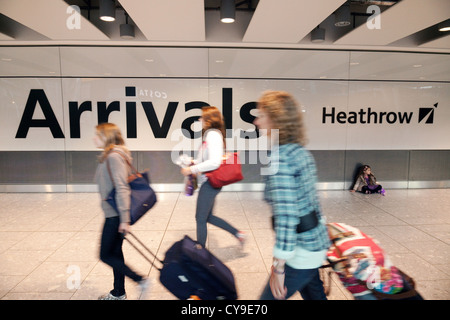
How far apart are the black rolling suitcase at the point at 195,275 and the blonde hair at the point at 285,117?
977mm

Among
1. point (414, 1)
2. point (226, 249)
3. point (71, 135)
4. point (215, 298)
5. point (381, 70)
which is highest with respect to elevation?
point (414, 1)

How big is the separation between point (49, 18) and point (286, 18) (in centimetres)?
→ 407

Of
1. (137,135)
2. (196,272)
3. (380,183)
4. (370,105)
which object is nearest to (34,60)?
(137,135)

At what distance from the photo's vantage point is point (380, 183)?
751 cm

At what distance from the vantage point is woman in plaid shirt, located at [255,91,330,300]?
1.51 metres

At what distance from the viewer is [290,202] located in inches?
59.1

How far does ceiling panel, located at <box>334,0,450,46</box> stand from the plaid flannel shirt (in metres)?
4.37

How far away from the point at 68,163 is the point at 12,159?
1311mm

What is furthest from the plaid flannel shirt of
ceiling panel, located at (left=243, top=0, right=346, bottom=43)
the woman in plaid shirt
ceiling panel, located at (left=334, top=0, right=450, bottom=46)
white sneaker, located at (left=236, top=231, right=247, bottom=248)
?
ceiling panel, located at (left=334, top=0, right=450, bottom=46)

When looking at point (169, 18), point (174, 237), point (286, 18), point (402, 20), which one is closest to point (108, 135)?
point (174, 237)

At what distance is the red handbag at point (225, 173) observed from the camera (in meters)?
3.05

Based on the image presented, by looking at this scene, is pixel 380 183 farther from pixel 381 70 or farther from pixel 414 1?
pixel 414 1

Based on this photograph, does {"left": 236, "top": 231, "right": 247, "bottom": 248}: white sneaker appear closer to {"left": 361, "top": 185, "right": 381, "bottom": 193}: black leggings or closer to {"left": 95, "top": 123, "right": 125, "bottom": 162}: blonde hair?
{"left": 95, "top": 123, "right": 125, "bottom": 162}: blonde hair

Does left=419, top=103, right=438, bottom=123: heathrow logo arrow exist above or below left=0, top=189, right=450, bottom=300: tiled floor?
above
